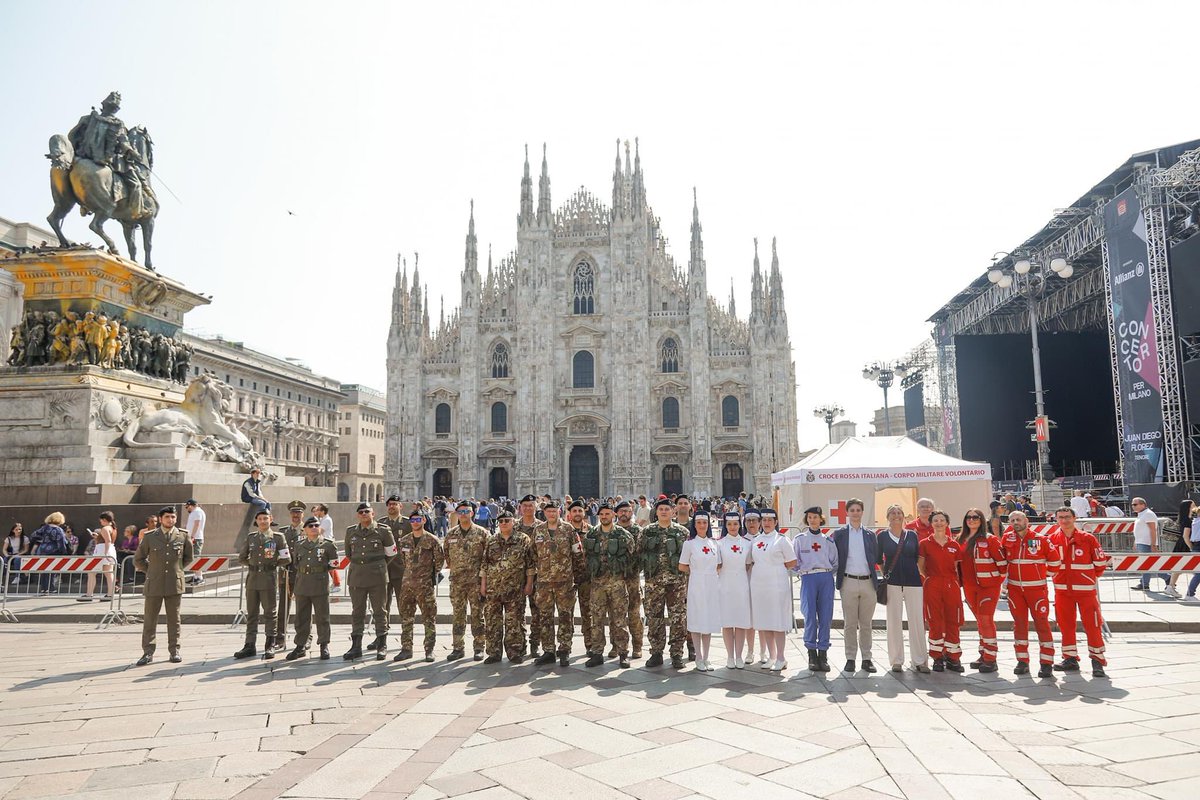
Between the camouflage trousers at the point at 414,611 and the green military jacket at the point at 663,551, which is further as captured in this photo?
the camouflage trousers at the point at 414,611

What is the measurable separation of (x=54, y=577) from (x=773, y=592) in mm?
9865

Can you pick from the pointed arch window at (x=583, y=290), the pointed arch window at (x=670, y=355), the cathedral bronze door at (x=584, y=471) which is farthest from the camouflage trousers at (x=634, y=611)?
the pointed arch window at (x=583, y=290)

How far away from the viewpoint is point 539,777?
418 centimetres

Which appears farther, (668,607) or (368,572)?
(368,572)

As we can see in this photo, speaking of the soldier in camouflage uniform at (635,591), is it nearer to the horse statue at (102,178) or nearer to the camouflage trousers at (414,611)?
the camouflage trousers at (414,611)

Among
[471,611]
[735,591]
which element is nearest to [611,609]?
[735,591]

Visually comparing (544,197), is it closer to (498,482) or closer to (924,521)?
(498,482)

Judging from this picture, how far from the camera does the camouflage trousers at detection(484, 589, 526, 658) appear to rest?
728 cm

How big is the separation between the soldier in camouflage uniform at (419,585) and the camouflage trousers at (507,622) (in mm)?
596

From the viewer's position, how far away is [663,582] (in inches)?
286

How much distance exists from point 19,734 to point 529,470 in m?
35.6

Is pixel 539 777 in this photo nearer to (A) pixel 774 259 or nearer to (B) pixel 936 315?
(B) pixel 936 315

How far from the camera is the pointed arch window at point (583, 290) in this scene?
42.5 m

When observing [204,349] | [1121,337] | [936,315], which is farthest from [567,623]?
[204,349]
